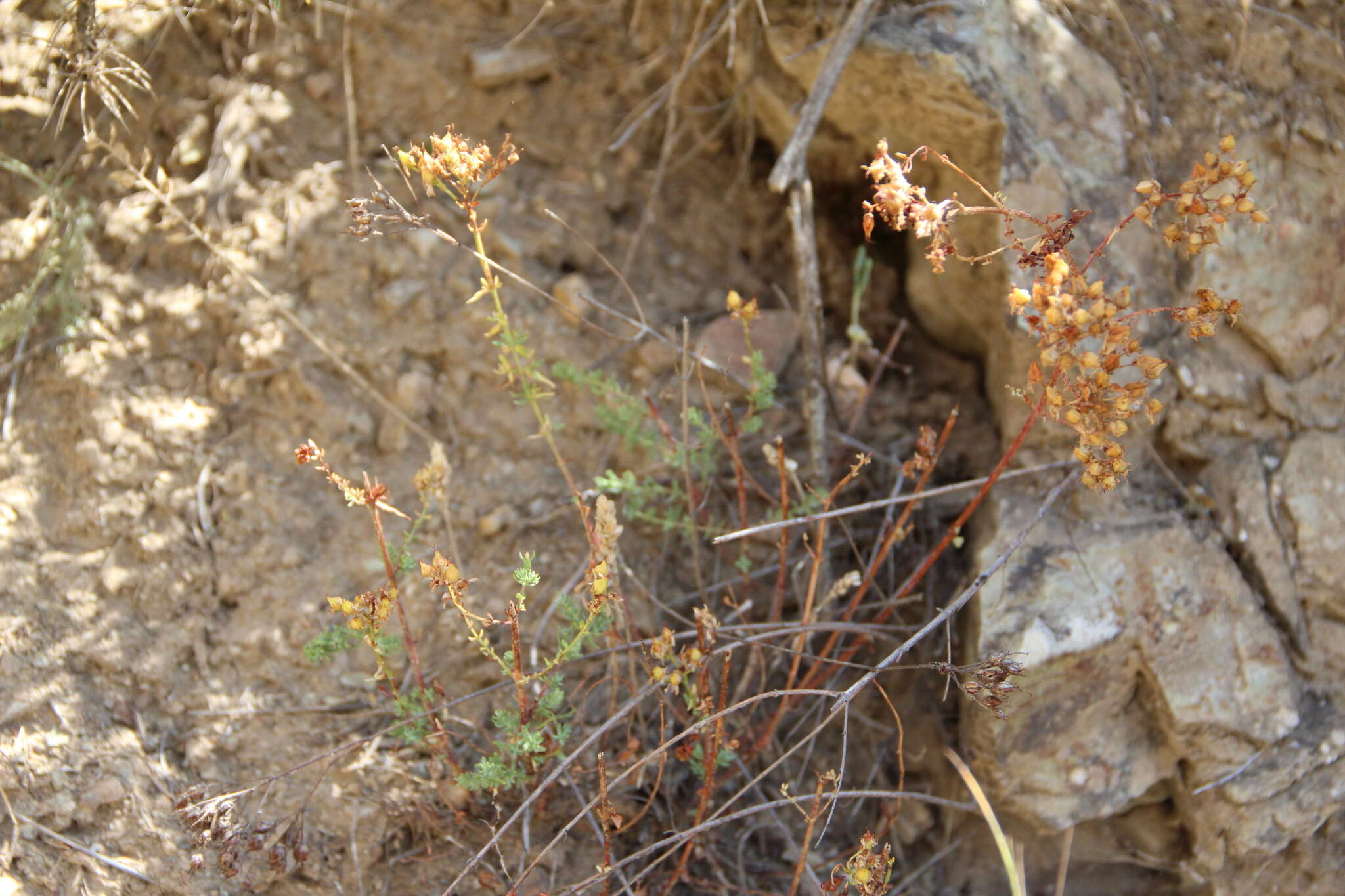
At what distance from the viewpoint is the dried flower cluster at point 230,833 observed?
6.07 ft

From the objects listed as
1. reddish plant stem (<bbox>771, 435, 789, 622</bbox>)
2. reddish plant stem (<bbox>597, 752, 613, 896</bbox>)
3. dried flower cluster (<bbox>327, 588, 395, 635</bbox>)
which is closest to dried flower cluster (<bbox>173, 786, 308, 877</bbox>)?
dried flower cluster (<bbox>327, 588, 395, 635</bbox>)

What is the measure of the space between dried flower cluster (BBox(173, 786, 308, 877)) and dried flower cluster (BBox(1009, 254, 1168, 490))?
1637 millimetres

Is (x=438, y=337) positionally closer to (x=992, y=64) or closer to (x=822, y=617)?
(x=822, y=617)

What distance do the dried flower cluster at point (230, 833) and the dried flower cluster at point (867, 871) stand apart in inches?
41.0

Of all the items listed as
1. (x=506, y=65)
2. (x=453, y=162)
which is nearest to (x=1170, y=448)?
(x=453, y=162)

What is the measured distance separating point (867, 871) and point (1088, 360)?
0.94m

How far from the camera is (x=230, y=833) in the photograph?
1.87 m

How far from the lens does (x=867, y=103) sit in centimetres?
264

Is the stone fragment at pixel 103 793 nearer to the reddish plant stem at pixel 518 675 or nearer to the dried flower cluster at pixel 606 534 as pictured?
the reddish plant stem at pixel 518 675

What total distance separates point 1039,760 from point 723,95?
200 cm

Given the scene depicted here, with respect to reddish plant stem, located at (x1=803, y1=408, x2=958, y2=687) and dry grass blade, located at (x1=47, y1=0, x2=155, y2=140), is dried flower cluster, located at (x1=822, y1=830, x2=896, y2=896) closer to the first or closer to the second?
reddish plant stem, located at (x1=803, y1=408, x2=958, y2=687)

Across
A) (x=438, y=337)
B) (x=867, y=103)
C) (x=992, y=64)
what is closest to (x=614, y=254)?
(x=438, y=337)

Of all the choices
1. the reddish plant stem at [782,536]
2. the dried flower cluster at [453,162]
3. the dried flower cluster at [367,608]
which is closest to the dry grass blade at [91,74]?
the dried flower cluster at [453,162]

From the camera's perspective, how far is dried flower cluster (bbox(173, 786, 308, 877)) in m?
1.85
